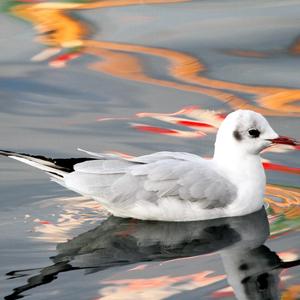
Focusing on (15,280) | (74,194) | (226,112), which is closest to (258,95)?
(226,112)

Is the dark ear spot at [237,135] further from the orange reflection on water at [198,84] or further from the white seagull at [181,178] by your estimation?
the orange reflection on water at [198,84]

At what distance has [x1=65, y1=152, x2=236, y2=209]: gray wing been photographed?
8633 mm

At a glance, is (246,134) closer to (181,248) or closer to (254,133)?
(254,133)

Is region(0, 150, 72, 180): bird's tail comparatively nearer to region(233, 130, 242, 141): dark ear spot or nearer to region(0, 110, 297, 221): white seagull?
region(0, 110, 297, 221): white seagull

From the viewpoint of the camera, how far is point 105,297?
24.2 feet

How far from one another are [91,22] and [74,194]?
4.87 m

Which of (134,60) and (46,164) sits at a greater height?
(134,60)

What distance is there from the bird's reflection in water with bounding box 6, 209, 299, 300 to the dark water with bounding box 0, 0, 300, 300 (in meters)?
0.01

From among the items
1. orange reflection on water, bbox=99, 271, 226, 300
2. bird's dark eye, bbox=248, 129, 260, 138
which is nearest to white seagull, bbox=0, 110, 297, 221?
bird's dark eye, bbox=248, 129, 260, 138

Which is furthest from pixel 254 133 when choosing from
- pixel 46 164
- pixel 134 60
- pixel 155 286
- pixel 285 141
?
pixel 134 60

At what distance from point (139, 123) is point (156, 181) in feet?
7.36

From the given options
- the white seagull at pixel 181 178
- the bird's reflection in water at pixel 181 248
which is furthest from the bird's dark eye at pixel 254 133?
the bird's reflection in water at pixel 181 248

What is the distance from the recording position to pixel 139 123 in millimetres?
10844

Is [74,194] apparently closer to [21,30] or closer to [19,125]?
[19,125]
